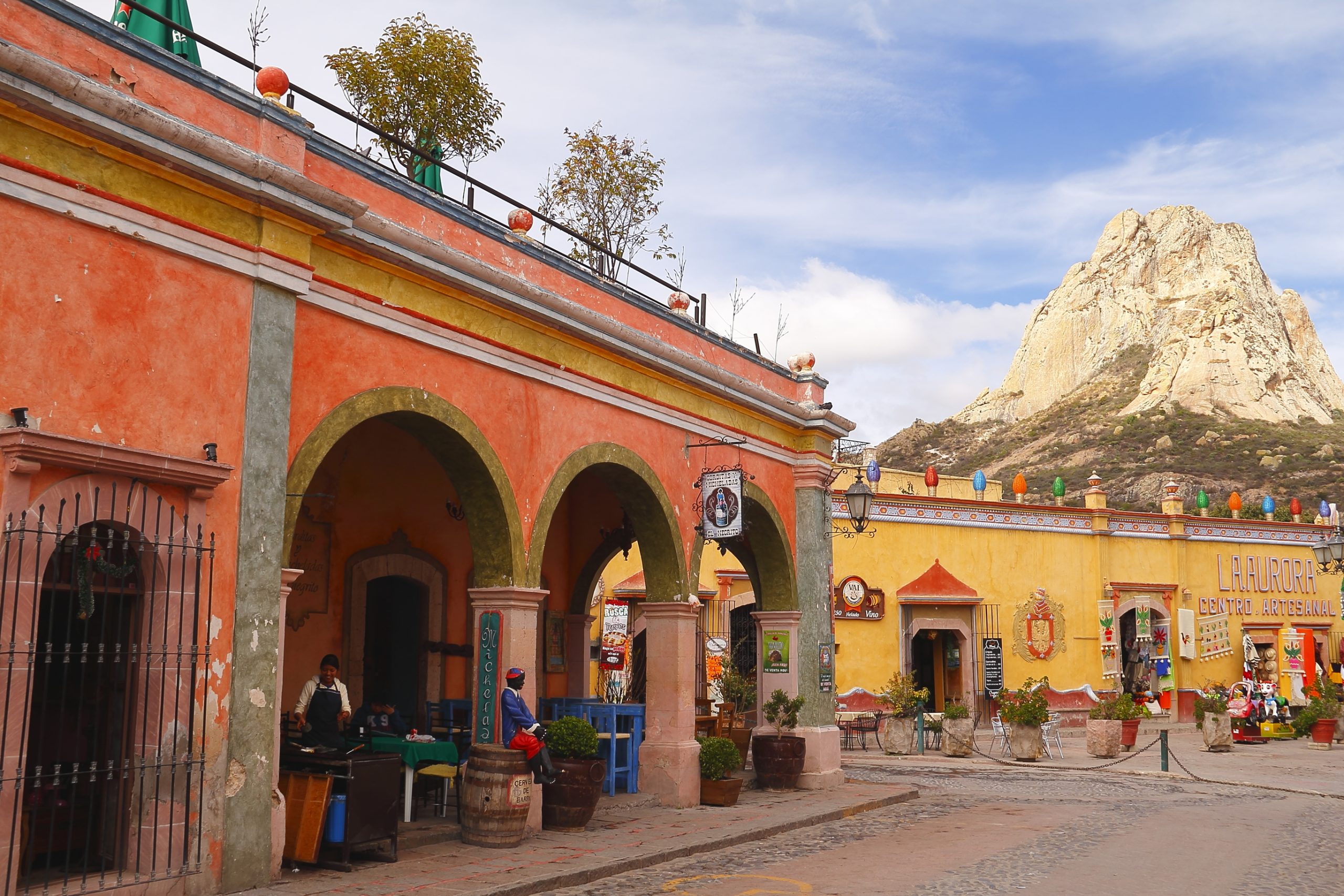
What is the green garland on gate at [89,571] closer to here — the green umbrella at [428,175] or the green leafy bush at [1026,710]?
the green umbrella at [428,175]

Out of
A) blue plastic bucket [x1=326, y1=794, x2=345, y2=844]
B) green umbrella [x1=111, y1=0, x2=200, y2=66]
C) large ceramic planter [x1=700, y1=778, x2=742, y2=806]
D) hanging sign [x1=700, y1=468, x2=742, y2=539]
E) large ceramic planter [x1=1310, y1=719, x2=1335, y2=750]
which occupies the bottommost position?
large ceramic planter [x1=1310, y1=719, x2=1335, y2=750]

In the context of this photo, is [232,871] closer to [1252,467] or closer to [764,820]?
[764,820]

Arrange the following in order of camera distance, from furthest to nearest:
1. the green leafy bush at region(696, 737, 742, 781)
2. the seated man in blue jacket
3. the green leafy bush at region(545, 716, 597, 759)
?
the green leafy bush at region(696, 737, 742, 781) < the green leafy bush at region(545, 716, 597, 759) < the seated man in blue jacket

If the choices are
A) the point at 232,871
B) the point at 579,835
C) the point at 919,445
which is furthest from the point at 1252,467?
the point at 232,871

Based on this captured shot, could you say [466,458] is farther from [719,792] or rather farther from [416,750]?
[719,792]

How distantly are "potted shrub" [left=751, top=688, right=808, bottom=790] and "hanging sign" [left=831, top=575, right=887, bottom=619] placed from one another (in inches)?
370

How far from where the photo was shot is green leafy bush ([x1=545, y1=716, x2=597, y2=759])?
11.1 meters

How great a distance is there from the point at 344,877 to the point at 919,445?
55399 mm

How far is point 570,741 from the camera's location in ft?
36.4

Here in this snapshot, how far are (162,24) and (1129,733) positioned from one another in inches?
785

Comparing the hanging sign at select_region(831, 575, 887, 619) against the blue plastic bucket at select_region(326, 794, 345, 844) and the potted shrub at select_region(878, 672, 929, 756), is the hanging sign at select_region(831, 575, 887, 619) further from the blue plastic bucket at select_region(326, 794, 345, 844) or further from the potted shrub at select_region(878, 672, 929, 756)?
the blue plastic bucket at select_region(326, 794, 345, 844)

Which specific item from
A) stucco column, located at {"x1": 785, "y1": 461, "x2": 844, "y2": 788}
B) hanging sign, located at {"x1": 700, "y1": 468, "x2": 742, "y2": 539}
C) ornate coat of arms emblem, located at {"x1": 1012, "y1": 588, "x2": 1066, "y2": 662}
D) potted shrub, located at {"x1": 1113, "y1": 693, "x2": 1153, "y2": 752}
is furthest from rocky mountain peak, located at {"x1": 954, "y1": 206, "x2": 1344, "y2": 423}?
hanging sign, located at {"x1": 700, "y1": 468, "x2": 742, "y2": 539}

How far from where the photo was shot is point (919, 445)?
61.4 meters

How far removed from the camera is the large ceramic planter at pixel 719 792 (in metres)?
13.2
